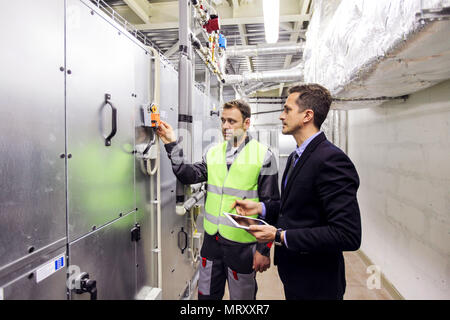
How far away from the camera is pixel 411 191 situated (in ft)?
6.15

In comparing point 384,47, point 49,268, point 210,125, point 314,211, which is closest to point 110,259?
point 49,268

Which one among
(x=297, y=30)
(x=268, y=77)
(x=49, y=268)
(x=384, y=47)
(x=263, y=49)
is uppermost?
(x=297, y=30)

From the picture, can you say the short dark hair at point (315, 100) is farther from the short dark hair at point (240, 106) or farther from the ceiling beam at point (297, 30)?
the ceiling beam at point (297, 30)

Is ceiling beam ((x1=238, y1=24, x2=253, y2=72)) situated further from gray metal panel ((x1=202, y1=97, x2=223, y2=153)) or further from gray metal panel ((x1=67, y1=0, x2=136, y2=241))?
gray metal panel ((x1=67, y1=0, x2=136, y2=241))

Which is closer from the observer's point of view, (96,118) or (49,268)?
(49,268)

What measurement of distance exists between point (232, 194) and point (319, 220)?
1.64 ft

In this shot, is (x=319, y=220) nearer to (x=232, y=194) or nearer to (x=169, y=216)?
(x=232, y=194)

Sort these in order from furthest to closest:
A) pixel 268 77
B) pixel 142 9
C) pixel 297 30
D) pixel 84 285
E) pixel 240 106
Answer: pixel 268 77 → pixel 297 30 → pixel 142 9 → pixel 240 106 → pixel 84 285

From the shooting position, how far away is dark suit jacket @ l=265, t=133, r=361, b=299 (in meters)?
0.88

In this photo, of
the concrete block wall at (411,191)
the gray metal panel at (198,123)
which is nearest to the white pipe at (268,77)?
the concrete block wall at (411,191)

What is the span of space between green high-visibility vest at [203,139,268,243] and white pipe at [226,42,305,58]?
2212 millimetres

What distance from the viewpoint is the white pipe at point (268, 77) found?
146 inches
